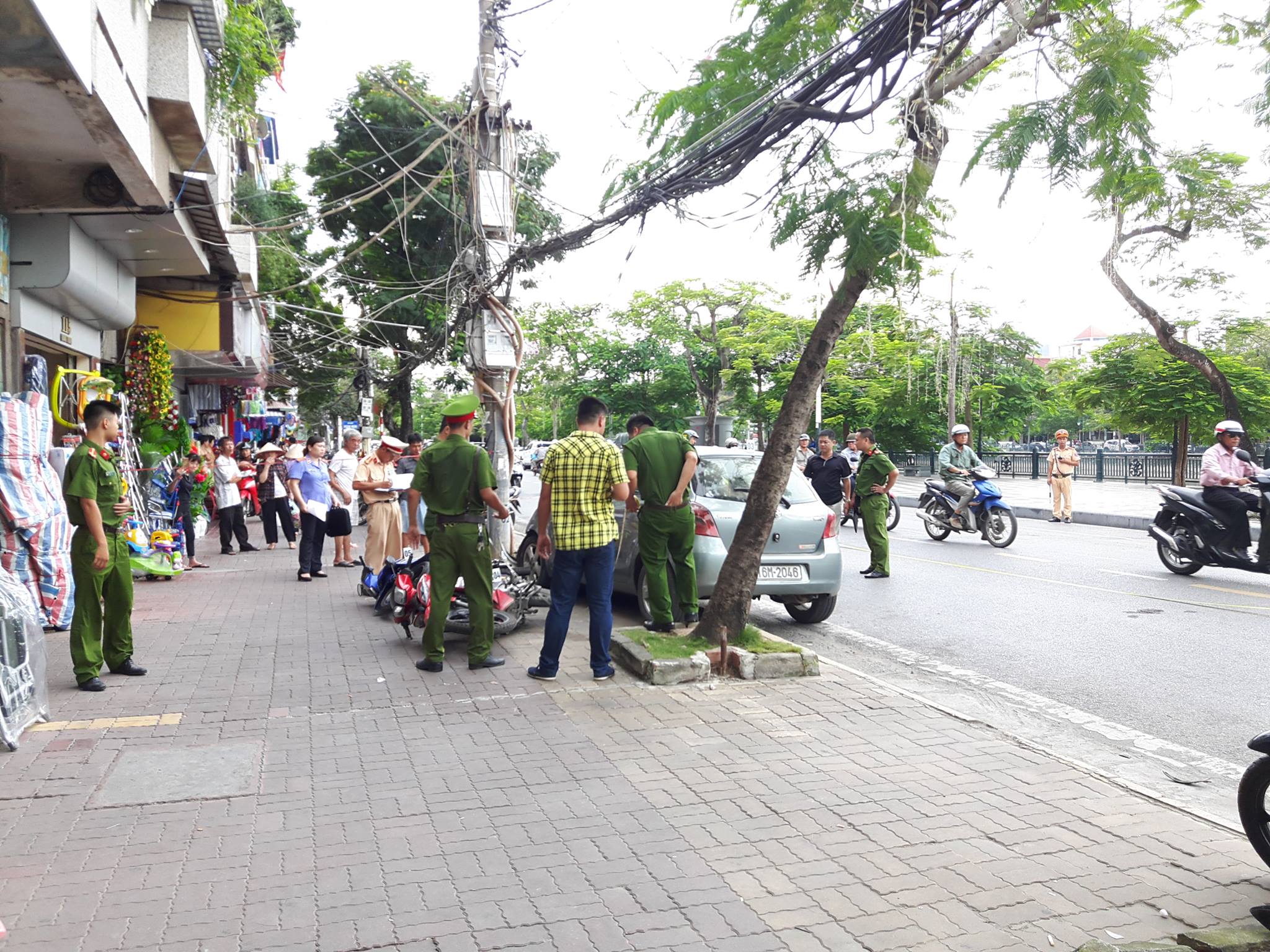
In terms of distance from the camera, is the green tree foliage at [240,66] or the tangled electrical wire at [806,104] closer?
the tangled electrical wire at [806,104]

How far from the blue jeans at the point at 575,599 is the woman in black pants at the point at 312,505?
648cm

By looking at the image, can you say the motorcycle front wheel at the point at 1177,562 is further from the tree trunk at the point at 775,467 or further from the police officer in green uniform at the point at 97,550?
the police officer in green uniform at the point at 97,550

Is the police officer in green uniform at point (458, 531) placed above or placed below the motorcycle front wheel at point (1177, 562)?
above

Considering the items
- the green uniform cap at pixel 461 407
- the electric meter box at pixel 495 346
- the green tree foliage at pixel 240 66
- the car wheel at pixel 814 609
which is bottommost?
the car wheel at pixel 814 609

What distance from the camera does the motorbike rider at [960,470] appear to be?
1549 centimetres

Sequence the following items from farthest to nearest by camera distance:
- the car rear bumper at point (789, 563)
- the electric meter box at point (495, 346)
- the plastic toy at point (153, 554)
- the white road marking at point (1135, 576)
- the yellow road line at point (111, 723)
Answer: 1. the plastic toy at point (153, 554)
2. the white road marking at point (1135, 576)
3. the electric meter box at point (495, 346)
4. the car rear bumper at point (789, 563)
5. the yellow road line at point (111, 723)

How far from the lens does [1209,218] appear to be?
65.8ft

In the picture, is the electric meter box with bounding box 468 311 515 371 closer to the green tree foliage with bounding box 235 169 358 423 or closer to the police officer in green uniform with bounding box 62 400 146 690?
the green tree foliage with bounding box 235 169 358 423

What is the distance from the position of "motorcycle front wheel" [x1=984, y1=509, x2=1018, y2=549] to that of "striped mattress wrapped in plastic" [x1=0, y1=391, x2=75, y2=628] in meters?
11.9

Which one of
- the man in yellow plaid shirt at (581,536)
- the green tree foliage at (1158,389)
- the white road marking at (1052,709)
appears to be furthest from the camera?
the green tree foliage at (1158,389)

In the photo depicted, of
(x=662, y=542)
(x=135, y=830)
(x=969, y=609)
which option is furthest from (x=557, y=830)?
(x=969, y=609)

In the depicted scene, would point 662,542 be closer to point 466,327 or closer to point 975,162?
point 975,162

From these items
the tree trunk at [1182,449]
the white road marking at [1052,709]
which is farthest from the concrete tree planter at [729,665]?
the tree trunk at [1182,449]

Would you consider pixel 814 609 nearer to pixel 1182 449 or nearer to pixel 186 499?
pixel 186 499
